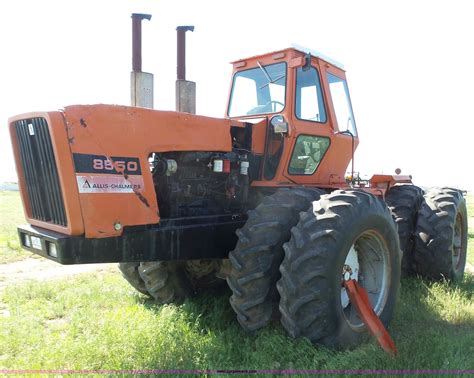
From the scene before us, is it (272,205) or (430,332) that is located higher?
(272,205)

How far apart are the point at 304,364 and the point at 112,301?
2.80m

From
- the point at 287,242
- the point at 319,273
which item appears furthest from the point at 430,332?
the point at 287,242

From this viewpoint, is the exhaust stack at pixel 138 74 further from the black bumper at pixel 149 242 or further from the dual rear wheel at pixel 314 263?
the black bumper at pixel 149 242

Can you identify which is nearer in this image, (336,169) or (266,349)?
(266,349)

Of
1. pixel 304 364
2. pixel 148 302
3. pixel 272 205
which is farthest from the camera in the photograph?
pixel 148 302

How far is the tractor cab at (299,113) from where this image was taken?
15.9 feet

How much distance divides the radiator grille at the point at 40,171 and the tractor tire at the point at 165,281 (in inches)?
58.4

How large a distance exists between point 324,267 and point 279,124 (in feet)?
5.32

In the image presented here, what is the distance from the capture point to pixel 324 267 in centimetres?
380

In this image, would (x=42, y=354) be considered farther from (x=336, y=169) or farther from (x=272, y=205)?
(x=336, y=169)

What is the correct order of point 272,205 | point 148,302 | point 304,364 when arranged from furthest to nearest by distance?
→ point 148,302
point 272,205
point 304,364

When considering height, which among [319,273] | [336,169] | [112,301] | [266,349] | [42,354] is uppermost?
[336,169]

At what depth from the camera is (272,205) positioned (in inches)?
163

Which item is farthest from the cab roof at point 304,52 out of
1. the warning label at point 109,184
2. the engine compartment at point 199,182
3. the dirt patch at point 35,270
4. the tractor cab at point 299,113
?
the dirt patch at point 35,270
